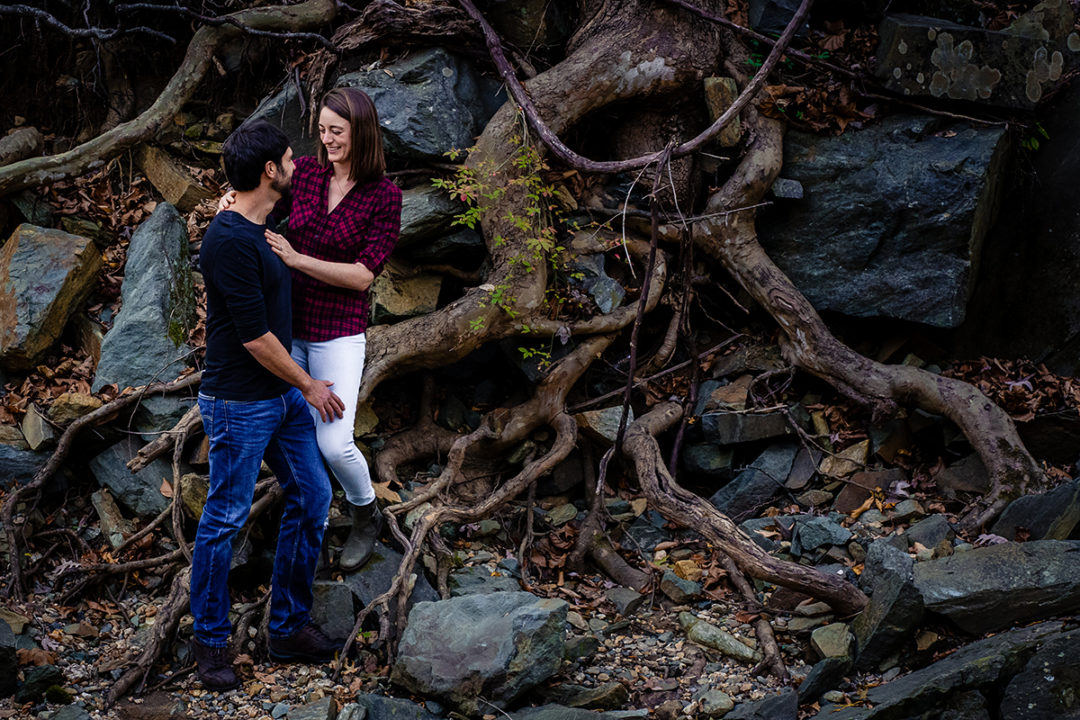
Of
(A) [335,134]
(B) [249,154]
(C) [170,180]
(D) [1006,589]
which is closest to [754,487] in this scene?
(D) [1006,589]

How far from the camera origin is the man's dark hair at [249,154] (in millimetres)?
3549

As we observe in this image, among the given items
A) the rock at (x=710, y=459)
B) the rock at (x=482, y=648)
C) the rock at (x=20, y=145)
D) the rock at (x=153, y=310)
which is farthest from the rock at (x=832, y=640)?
the rock at (x=20, y=145)

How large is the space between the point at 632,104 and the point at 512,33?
1.09m

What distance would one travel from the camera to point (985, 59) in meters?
6.05

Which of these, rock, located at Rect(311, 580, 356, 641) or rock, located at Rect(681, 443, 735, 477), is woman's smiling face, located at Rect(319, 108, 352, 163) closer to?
rock, located at Rect(311, 580, 356, 641)

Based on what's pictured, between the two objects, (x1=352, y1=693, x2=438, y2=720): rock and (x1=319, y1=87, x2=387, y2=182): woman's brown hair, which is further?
(x1=319, y1=87, x2=387, y2=182): woman's brown hair

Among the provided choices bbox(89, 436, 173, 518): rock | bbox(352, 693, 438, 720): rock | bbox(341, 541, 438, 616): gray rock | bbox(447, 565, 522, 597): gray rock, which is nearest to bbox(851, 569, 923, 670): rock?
bbox(447, 565, 522, 597): gray rock

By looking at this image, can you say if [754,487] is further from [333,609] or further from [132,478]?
[132,478]

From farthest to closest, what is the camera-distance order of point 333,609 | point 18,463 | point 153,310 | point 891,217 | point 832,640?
point 891,217 → point 153,310 → point 18,463 → point 333,609 → point 832,640

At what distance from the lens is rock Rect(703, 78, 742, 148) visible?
629 cm

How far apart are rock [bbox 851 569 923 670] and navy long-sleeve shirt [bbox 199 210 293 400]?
9.76 ft

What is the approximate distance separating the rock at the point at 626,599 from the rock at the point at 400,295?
226 cm

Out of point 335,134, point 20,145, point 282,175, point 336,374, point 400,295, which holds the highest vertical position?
point 335,134

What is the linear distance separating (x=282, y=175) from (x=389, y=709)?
7.80ft
